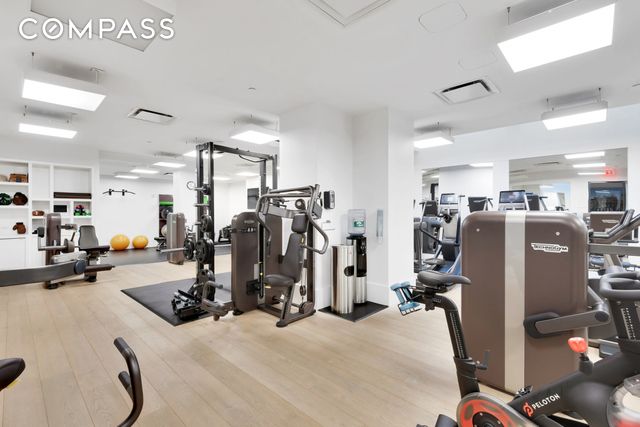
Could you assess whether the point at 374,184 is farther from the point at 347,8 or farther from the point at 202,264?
the point at 202,264

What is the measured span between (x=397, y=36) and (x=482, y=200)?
4.95m

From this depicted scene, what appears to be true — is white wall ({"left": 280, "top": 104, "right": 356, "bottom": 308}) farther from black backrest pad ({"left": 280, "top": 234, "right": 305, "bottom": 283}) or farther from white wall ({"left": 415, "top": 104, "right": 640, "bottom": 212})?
white wall ({"left": 415, "top": 104, "right": 640, "bottom": 212})

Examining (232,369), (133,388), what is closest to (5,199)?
(232,369)

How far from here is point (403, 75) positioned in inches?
132

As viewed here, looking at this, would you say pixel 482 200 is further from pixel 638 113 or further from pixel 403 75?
pixel 403 75

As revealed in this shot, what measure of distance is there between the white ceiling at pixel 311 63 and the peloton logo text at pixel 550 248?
1.84 metres

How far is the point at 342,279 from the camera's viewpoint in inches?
156

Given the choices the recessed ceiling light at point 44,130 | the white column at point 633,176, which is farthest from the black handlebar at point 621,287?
the recessed ceiling light at point 44,130

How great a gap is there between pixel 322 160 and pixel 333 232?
3.52 feet

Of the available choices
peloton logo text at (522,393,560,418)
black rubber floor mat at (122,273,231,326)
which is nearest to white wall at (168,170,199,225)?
black rubber floor mat at (122,273,231,326)

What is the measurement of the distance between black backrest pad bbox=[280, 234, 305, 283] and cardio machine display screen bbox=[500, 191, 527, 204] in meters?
5.06

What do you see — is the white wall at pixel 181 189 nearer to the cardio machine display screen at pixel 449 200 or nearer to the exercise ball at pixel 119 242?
the exercise ball at pixel 119 242

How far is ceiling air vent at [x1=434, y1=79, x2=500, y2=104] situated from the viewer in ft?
11.9

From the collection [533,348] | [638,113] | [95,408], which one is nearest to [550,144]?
[638,113]
